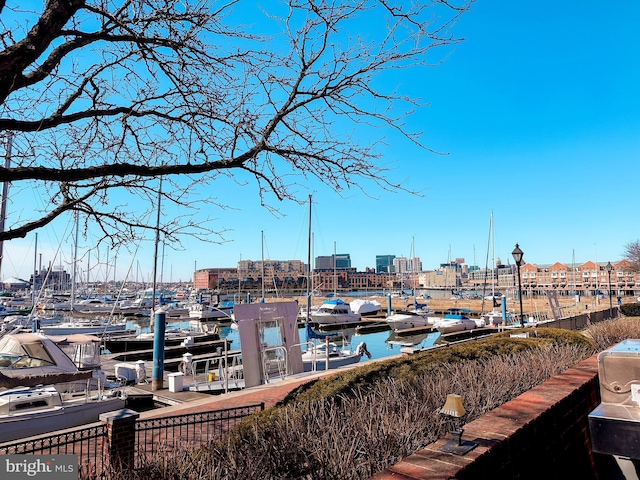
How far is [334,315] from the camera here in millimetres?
51406

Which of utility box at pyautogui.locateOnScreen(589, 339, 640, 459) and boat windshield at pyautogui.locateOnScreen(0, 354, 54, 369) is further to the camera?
boat windshield at pyautogui.locateOnScreen(0, 354, 54, 369)

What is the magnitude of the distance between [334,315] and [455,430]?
47.8 metres

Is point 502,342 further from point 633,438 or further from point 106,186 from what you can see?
point 106,186

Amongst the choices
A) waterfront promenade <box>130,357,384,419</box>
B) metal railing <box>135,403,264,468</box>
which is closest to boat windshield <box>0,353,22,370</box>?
waterfront promenade <box>130,357,384,419</box>

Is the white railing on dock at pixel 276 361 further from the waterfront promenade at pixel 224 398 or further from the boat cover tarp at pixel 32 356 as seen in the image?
the boat cover tarp at pixel 32 356

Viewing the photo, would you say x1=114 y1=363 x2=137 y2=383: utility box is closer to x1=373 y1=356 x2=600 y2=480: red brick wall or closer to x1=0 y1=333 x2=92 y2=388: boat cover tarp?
x1=0 y1=333 x2=92 y2=388: boat cover tarp

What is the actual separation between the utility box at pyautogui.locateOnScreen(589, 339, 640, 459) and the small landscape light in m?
1.60

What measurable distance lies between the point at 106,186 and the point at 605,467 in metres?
7.66

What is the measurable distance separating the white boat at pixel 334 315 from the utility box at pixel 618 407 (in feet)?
153

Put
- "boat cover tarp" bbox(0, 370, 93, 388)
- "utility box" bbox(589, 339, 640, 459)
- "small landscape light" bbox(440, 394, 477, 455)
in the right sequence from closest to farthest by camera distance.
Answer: "small landscape light" bbox(440, 394, 477, 455) → "utility box" bbox(589, 339, 640, 459) → "boat cover tarp" bbox(0, 370, 93, 388)

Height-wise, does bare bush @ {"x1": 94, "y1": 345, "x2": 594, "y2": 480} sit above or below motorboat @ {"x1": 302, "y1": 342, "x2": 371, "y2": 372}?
above

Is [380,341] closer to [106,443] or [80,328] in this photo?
[80,328]

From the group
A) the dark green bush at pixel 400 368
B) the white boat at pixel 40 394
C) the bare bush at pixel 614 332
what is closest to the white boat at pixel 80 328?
the white boat at pixel 40 394

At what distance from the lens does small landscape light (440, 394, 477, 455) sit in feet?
13.0
